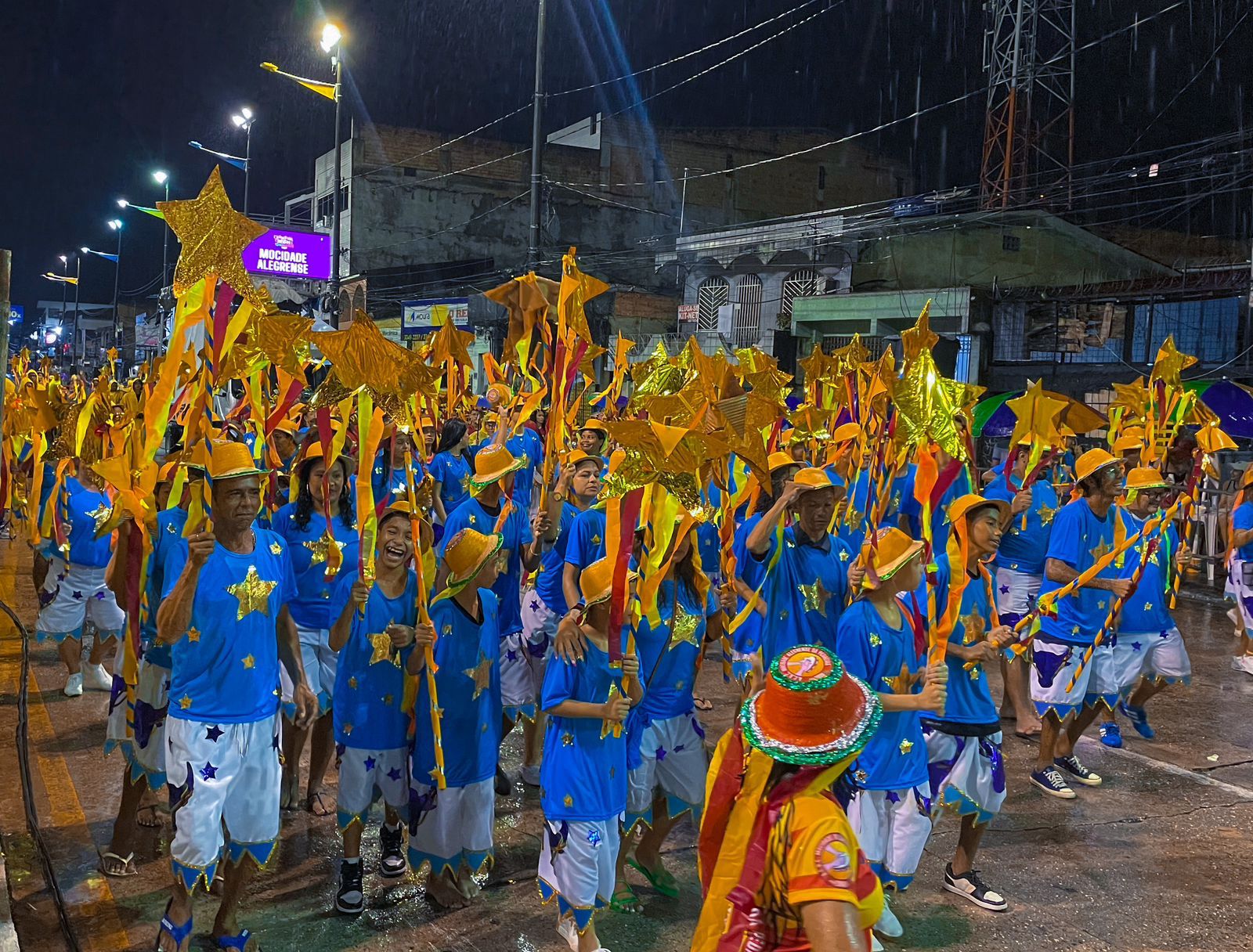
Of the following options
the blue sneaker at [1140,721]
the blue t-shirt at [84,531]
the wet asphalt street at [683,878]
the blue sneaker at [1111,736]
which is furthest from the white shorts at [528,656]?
the blue sneaker at [1140,721]

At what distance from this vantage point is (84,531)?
812 centimetres

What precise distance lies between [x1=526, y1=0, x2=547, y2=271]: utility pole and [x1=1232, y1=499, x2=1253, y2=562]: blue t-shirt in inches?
360

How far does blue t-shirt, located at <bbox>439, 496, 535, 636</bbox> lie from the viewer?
6.29m

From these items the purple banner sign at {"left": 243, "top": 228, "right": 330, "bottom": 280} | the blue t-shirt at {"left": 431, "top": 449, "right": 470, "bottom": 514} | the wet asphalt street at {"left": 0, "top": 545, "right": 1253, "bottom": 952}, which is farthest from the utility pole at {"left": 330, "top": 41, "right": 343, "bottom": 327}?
the wet asphalt street at {"left": 0, "top": 545, "right": 1253, "bottom": 952}

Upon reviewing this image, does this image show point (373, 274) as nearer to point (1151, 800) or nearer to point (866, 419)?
point (866, 419)

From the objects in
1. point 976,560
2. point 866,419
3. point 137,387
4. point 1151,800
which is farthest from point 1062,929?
point 137,387

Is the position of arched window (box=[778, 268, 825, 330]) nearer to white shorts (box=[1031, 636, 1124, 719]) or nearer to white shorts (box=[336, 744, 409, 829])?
white shorts (box=[1031, 636, 1124, 719])

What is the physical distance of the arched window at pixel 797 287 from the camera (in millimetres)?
26062

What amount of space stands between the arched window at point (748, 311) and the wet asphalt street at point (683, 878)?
2055 cm

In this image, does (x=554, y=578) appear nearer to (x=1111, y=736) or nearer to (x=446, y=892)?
(x=446, y=892)

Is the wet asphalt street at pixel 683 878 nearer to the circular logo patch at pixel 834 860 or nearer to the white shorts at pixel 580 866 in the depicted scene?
the white shorts at pixel 580 866

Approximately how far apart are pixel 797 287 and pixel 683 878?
2256 centimetres

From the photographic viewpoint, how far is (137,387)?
1156 cm

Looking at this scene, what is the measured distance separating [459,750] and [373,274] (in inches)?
1327
